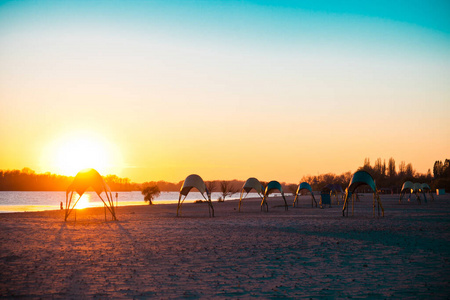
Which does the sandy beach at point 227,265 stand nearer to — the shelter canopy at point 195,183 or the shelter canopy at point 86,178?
the shelter canopy at point 86,178

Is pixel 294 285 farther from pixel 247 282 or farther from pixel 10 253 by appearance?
pixel 10 253

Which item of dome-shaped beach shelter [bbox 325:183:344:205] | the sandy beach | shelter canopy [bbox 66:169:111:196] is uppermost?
shelter canopy [bbox 66:169:111:196]

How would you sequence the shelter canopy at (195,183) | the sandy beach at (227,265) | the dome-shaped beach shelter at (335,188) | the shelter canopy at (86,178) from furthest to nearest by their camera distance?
the dome-shaped beach shelter at (335,188) < the shelter canopy at (195,183) < the shelter canopy at (86,178) < the sandy beach at (227,265)

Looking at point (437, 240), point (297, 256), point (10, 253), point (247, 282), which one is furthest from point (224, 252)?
point (437, 240)

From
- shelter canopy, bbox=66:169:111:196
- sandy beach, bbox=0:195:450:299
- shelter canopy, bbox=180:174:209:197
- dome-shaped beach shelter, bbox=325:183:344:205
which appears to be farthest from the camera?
dome-shaped beach shelter, bbox=325:183:344:205

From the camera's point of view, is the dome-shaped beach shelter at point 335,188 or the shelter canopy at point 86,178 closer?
the shelter canopy at point 86,178

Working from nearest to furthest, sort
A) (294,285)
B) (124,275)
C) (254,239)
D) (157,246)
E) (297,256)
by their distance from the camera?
1. (294,285)
2. (124,275)
3. (297,256)
4. (157,246)
5. (254,239)

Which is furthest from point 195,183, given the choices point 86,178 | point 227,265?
point 227,265

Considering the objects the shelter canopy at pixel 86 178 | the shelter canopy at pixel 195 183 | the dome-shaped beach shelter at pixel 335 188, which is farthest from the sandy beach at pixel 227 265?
the dome-shaped beach shelter at pixel 335 188

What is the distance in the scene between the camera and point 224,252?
39.6 feet

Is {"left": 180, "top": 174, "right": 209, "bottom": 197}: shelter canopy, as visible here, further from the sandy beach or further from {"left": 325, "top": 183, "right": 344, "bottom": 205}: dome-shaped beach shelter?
{"left": 325, "top": 183, "right": 344, "bottom": 205}: dome-shaped beach shelter

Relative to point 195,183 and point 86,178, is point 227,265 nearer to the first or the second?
point 86,178

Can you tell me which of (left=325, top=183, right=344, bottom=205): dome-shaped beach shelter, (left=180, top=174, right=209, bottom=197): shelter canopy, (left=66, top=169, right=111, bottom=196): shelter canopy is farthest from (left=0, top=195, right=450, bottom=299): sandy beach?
(left=325, top=183, right=344, bottom=205): dome-shaped beach shelter

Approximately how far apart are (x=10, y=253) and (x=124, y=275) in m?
5.17
